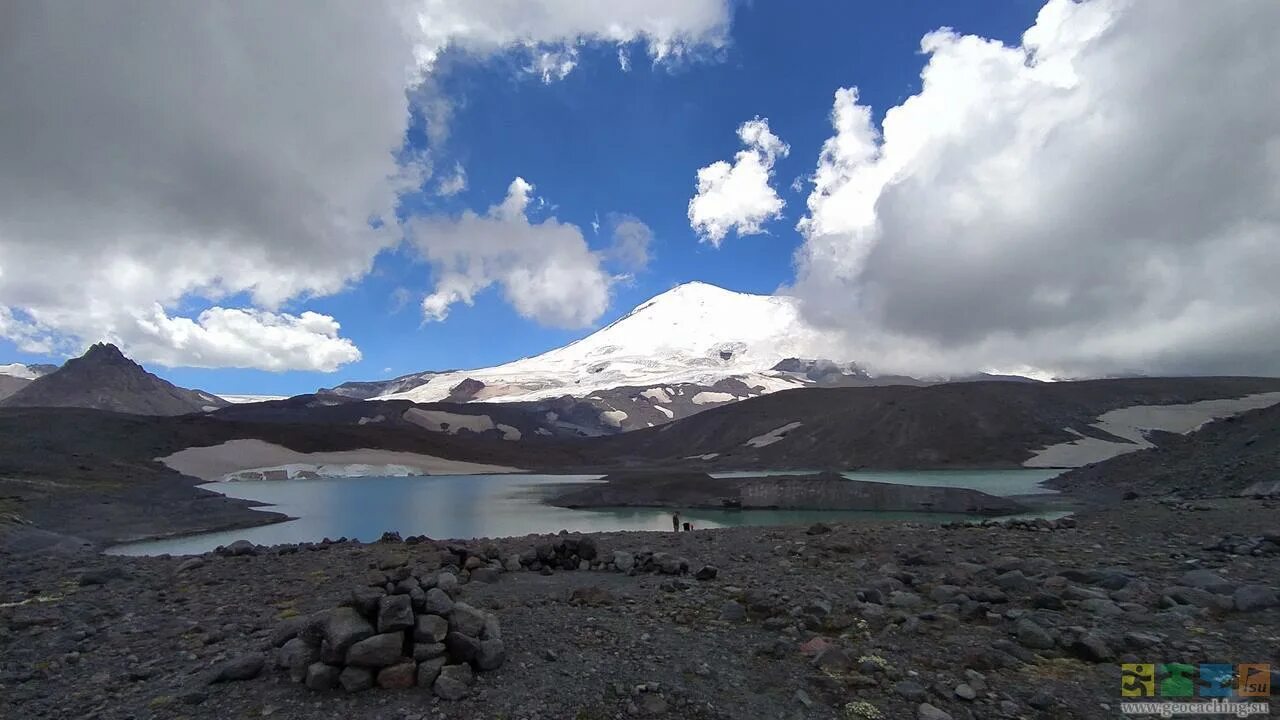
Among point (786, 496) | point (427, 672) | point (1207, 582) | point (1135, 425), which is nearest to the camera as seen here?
point (427, 672)

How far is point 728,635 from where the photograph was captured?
7285 mm

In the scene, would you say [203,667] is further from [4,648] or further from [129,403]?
[129,403]

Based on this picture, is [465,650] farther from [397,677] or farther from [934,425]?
[934,425]

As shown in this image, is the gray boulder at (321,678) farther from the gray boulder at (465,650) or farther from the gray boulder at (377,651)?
the gray boulder at (465,650)

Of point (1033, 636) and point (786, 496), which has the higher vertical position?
point (1033, 636)

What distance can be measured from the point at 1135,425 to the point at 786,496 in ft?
264

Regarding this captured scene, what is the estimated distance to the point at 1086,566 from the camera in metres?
10.4

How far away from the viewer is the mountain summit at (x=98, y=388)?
17262cm

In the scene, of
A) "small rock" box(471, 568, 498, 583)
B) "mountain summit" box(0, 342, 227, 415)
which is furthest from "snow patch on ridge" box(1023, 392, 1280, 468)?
"mountain summit" box(0, 342, 227, 415)

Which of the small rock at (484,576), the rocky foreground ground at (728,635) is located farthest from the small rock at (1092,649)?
the small rock at (484,576)

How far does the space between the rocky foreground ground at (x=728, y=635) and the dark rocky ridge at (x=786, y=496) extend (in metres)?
26.2

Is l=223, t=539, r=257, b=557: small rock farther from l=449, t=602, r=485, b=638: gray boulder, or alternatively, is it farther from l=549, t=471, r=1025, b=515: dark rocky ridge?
l=549, t=471, r=1025, b=515: dark rocky ridge
